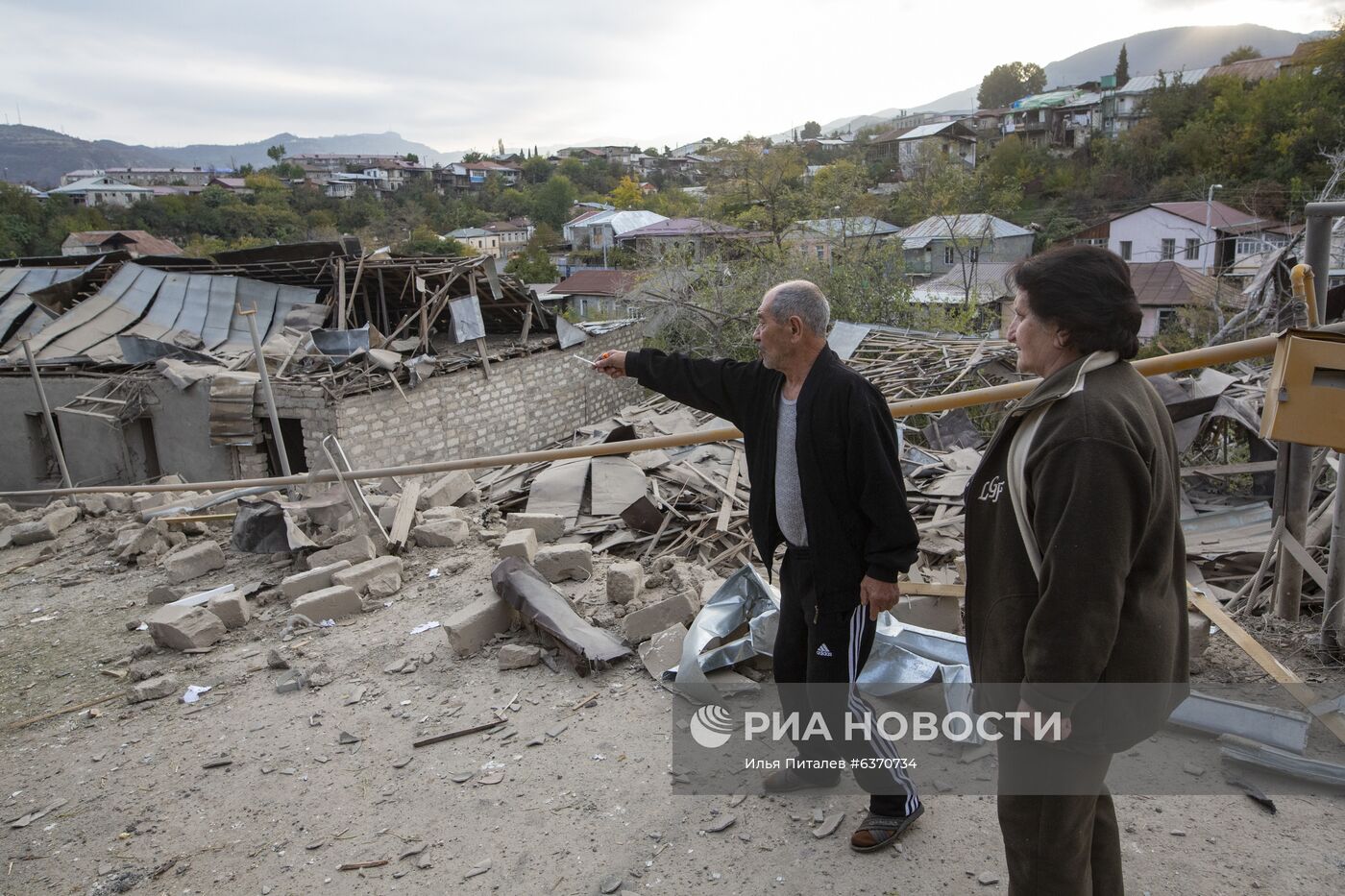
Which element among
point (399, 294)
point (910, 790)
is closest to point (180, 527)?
point (910, 790)

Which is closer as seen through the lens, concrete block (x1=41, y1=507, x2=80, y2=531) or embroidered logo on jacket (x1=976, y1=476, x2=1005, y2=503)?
embroidered logo on jacket (x1=976, y1=476, x2=1005, y2=503)

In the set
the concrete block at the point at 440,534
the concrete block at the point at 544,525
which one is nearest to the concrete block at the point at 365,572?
the concrete block at the point at 440,534

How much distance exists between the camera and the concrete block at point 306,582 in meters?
5.26

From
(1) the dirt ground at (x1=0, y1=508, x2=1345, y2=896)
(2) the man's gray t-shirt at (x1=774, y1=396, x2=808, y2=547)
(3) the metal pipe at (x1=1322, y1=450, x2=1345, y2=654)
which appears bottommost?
(1) the dirt ground at (x1=0, y1=508, x2=1345, y2=896)

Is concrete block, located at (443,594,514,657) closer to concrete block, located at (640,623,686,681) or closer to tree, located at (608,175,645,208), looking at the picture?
concrete block, located at (640,623,686,681)

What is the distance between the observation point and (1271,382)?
9.42 feet

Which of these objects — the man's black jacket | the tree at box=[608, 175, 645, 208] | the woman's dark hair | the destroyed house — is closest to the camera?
the woman's dark hair

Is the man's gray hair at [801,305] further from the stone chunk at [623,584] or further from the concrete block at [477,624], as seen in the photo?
the concrete block at [477,624]

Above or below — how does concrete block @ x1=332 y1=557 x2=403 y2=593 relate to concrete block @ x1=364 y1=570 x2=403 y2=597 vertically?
above

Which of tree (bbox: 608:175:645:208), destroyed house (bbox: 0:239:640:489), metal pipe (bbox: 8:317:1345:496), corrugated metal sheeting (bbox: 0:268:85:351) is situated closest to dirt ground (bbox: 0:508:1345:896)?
metal pipe (bbox: 8:317:1345:496)

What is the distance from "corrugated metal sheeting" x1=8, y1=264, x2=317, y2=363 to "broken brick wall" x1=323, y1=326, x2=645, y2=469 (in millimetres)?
3833

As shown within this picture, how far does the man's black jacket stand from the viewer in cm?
261

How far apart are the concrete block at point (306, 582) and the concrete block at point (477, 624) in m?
1.31

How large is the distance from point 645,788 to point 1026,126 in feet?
248
